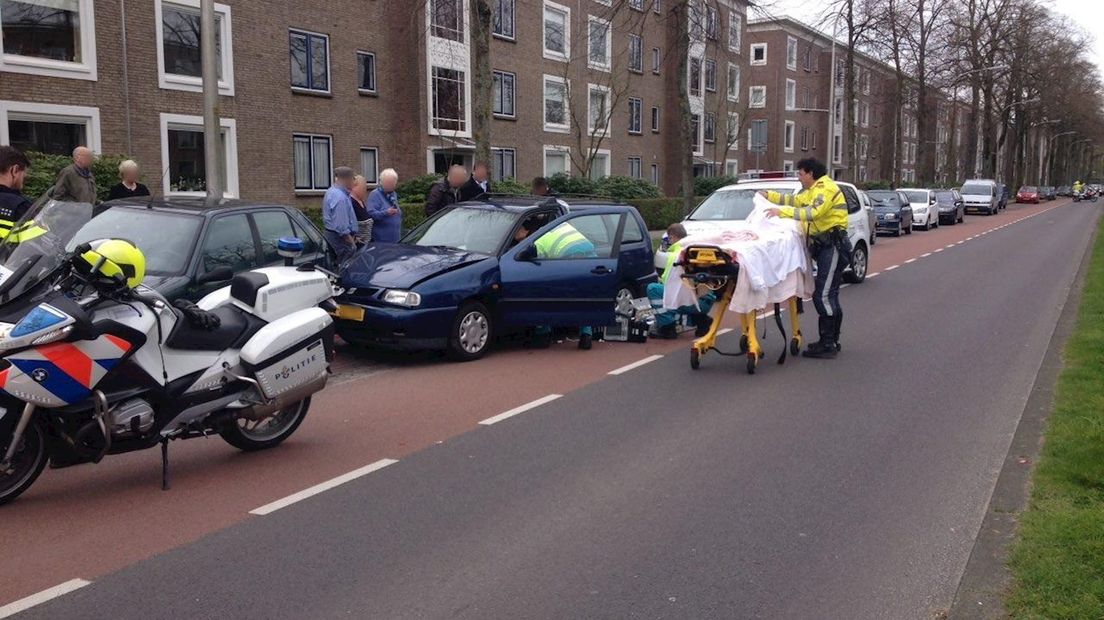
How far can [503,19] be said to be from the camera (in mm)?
36594

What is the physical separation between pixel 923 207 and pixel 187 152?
89.1 feet

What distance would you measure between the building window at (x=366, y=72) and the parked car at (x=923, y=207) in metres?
19.9

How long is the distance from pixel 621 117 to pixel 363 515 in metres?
41.6

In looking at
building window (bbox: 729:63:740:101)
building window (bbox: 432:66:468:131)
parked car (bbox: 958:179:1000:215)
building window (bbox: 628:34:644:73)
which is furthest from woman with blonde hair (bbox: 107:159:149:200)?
parked car (bbox: 958:179:1000:215)

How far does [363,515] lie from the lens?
218 inches

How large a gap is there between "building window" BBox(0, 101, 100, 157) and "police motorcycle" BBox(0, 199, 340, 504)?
52.6 feet

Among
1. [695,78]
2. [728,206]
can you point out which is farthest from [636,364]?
[695,78]

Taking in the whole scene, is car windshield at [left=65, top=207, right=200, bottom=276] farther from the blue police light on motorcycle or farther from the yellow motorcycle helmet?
the blue police light on motorcycle

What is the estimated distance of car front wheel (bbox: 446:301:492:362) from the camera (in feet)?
33.2

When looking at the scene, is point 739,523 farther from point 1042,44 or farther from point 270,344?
point 1042,44

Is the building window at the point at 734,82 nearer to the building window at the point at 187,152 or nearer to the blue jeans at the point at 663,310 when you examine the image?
the building window at the point at 187,152

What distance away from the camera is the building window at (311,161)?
2758cm

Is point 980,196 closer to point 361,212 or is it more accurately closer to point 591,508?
point 361,212

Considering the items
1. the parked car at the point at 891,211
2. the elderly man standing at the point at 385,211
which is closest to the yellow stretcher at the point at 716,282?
the elderly man standing at the point at 385,211
